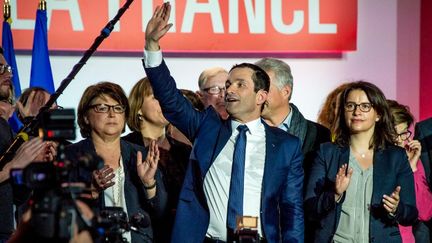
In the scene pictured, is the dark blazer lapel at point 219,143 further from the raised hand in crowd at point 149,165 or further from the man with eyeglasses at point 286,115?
the man with eyeglasses at point 286,115

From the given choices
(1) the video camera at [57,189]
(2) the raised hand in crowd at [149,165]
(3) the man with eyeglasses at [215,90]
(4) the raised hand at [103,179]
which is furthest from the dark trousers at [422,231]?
(1) the video camera at [57,189]

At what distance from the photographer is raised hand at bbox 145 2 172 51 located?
5430 millimetres

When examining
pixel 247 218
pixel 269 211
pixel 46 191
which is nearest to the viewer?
pixel 46 191

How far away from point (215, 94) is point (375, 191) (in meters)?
1.54

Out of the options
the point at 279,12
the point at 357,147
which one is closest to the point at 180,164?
the point at 357,147

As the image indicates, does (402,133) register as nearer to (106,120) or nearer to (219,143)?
(219,143)

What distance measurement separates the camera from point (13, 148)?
18.2 feet

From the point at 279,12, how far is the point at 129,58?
1.16 metres

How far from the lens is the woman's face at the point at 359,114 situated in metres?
6.00

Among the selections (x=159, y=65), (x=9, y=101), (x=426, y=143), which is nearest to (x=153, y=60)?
(x=159, y=65)

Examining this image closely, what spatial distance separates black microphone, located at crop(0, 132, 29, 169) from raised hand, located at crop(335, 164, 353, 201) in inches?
64.4

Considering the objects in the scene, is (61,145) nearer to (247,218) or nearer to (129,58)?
(247,218)

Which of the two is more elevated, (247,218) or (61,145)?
(61,145)

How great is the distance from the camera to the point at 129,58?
7.91m
